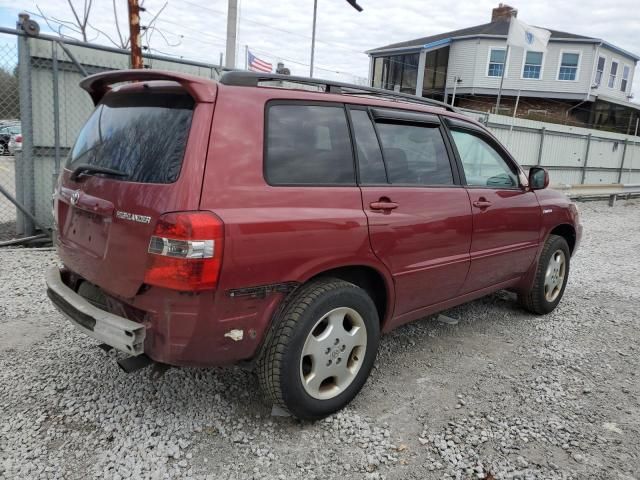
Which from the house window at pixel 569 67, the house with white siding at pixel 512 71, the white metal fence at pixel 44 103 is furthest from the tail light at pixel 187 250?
the house window at pixel 569 67

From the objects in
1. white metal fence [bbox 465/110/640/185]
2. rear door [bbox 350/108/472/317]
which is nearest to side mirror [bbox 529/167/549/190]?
rear door [bbox 350/108/472/317]

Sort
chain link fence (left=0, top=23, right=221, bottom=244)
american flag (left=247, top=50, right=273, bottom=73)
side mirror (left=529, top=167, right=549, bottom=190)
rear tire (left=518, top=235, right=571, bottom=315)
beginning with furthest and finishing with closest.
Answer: american flag (left=247, top=50, right=273, bottom=73)
chain link fence (left=0, top=23, right=221, bottom=244)
rear tire (left=518, top=235, right=571, bottom=315)
side mirror (left=529, top=167, right=549, bottom=190)

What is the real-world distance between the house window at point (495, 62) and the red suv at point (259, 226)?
28.4 m

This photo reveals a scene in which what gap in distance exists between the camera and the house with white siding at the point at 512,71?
29.0 m

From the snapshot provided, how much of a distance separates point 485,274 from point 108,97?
9.85ft

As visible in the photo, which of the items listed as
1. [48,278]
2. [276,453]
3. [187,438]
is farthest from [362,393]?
[48,278]

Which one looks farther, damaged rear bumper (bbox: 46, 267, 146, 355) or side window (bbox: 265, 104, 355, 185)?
side window (bbox: 265, 104, 355, 185)

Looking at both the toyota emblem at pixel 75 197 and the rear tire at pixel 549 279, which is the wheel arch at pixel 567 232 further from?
the toyota emblem at pixel 75 197

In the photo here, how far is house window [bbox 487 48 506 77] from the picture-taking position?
2872cm

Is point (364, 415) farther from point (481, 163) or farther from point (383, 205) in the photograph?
point (481, 163)

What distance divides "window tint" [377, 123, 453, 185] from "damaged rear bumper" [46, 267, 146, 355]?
1.77 m

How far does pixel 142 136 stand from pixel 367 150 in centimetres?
131

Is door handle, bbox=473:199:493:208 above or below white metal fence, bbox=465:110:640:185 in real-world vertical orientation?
below

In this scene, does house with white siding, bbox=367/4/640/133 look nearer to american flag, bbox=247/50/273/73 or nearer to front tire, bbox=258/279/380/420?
american flag, bbox=247/50/273/73
